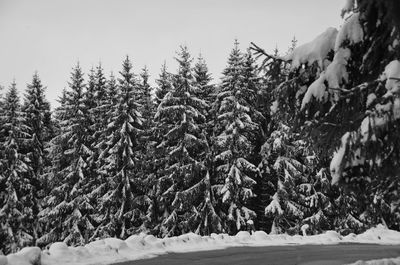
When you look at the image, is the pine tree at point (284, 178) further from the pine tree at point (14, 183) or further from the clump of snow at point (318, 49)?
the clump of snow at point (318, 49)

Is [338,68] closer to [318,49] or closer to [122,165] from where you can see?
[318,49]

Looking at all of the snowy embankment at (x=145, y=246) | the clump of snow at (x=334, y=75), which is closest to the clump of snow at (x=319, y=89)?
the clump of snow at (x=334, y=75)

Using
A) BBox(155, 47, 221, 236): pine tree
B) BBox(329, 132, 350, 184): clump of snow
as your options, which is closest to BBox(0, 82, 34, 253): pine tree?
BBox(155, 47, 221, 236): pine tree

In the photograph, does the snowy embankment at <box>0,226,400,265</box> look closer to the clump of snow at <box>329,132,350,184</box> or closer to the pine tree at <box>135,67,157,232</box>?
the clump of snow at <box>329,132,350,184</box>

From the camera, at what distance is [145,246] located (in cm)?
1204

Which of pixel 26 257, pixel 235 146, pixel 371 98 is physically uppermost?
pixel 235 146

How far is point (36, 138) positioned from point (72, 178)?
19.2 feet

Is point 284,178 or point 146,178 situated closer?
point 284,178

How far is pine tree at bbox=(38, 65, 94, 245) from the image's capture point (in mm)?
27000

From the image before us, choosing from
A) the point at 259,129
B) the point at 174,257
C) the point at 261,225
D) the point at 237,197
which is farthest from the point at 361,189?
the point at 261,225

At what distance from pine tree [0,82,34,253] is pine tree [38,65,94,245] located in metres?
1.46

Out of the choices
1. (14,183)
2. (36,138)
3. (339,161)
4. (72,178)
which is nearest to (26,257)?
(339,161)

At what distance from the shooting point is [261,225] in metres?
28.3

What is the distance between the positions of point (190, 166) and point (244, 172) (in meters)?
4.05
